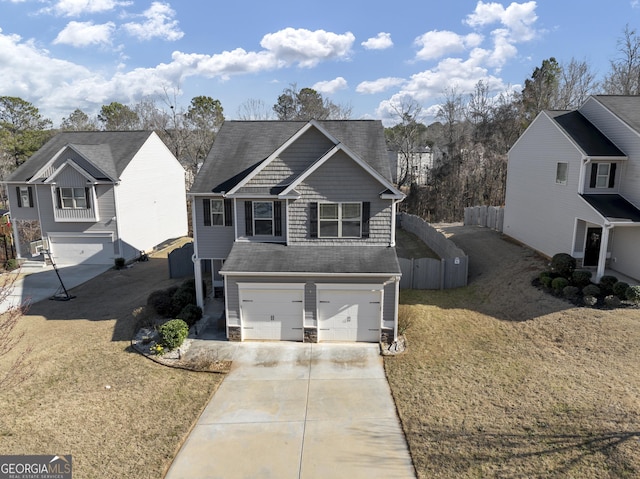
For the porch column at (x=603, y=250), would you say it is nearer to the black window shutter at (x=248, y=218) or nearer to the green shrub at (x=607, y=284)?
the green shrub at (x=607, y=284)

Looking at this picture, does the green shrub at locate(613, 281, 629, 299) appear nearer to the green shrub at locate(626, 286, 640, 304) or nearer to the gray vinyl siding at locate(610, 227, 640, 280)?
the green shrub at locate(626, 286, 640, 304)

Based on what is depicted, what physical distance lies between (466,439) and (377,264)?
22.7 feet

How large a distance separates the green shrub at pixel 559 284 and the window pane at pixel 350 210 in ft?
29.6

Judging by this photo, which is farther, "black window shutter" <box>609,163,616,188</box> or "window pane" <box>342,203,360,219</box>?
"black window shutter" <box>609,163,616,188</box>

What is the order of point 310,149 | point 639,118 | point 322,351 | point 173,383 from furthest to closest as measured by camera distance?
point 639,118 → point 310,149 → point 322,351 → point 173,383

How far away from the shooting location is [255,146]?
795 inches

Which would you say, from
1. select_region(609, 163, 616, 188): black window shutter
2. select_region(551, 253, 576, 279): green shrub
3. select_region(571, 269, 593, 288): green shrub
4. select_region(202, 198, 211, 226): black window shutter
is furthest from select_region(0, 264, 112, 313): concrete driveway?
select_region(609, 163, 616, 188): black window shutter

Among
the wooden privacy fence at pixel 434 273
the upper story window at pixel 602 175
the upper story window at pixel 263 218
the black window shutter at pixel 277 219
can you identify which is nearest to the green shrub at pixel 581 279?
Answer: the wooden privacy fence at pixel 434 273

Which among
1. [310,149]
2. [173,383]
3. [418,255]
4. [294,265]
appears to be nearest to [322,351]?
[294,265]

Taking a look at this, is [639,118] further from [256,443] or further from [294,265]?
[256,443]

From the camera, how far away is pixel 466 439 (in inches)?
416

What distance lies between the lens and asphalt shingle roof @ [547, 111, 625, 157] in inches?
796

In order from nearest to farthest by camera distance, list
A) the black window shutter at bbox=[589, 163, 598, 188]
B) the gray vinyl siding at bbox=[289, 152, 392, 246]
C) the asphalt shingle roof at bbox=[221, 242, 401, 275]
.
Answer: the asphalt shingle roof at bbox=[221, 242, 401, 275], the gray vinyl siding at bbox=[289, 152, 392, 246], the black window shutter at bbox=[589, 163, 598, 188]

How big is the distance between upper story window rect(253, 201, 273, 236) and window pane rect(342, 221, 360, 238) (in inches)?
116
